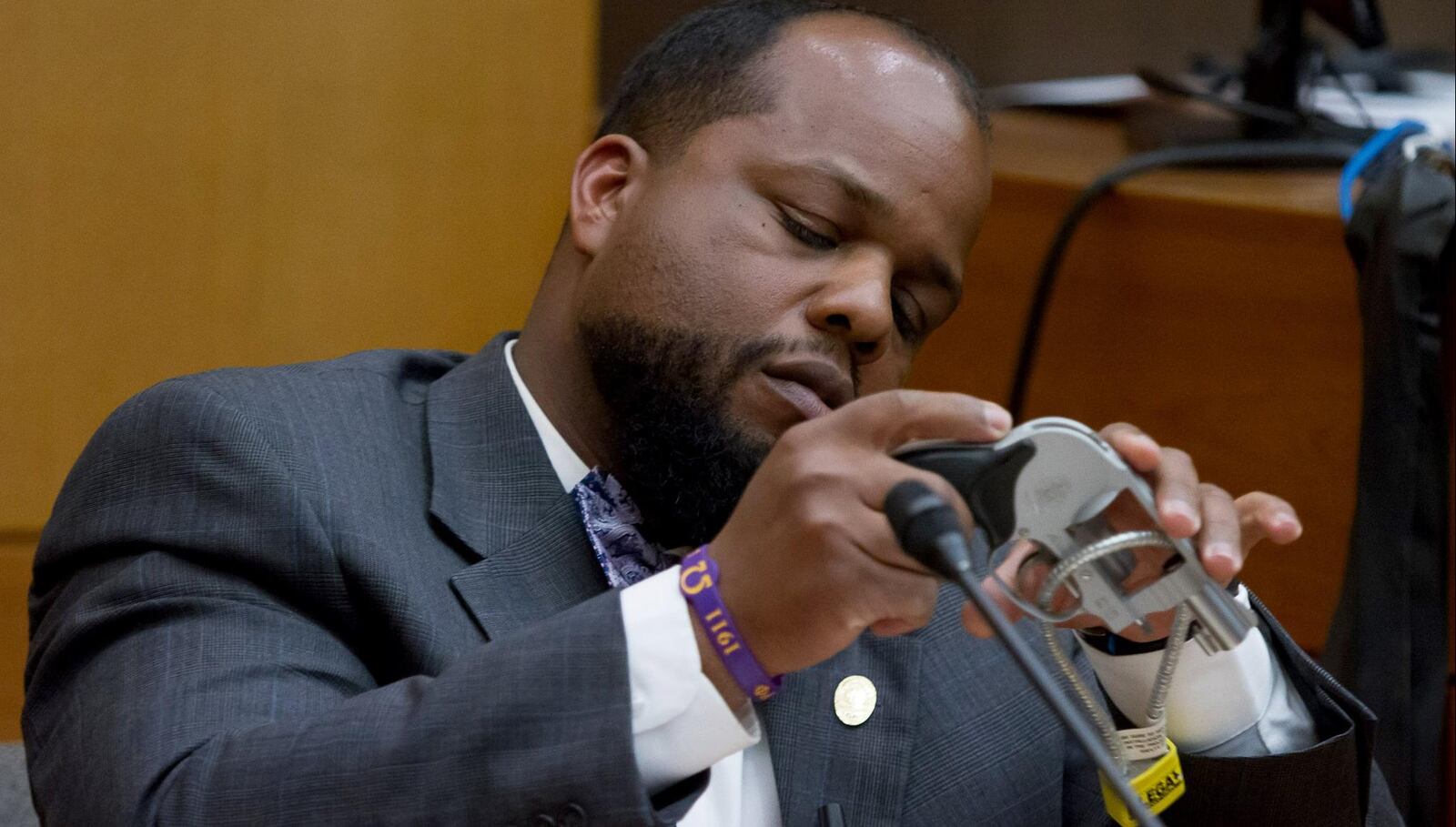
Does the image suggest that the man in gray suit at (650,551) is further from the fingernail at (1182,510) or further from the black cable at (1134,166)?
the black cable at (1134,166)

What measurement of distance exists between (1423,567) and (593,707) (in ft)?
3.49

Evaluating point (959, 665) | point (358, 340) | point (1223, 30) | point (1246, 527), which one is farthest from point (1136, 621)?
point (1223, 30)

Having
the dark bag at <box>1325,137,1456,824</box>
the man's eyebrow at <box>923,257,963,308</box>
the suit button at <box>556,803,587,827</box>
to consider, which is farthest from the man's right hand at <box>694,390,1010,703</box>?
the dark bag at <box>1325,137,1456,824</box>

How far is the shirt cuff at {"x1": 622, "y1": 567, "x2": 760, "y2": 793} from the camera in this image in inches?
37.9

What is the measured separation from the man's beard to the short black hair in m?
0.20

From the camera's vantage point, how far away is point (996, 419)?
947 millimetres

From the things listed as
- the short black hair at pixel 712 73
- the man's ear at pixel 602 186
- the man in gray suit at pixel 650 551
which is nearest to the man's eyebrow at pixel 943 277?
the man in gray suit at pixel 650 551

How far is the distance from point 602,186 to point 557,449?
0.25 meters

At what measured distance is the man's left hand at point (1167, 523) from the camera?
986 mm

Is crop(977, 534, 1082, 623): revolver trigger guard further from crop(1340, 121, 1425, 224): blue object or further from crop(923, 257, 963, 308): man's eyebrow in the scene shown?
crop(1340, 121, 1425, 224): blue object

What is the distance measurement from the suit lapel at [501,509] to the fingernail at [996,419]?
1.45 ft

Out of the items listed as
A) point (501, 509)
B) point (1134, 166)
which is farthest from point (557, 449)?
point (1134, 166)

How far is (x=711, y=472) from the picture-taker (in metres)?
1.32

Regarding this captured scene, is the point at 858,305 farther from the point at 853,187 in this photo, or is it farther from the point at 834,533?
the point at 834,533
